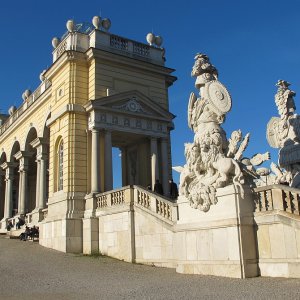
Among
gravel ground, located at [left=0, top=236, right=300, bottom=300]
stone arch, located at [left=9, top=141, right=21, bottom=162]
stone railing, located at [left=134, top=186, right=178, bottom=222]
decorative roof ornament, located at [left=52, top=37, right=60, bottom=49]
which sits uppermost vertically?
decorative roof ornament, located at [left=52, top=37, right=60, bottom=49]

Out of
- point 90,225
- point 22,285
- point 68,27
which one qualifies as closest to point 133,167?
point 90,225

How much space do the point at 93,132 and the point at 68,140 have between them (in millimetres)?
1402

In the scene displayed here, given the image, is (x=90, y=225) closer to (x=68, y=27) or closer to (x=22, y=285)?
(x=22, y=285)

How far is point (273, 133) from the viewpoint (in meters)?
13.7

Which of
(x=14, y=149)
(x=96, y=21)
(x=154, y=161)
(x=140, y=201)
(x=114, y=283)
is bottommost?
(x=114, y=283)

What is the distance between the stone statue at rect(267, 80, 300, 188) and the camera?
42.3 ft

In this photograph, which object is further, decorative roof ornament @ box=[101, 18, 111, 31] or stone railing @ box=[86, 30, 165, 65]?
decorative roof ornament @ box=[101, 18, 111, 31]

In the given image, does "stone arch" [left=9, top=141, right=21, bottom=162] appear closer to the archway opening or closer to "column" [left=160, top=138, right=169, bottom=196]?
the archway opening

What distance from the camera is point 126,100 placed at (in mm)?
23672

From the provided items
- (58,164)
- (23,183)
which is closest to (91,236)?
(58,164)

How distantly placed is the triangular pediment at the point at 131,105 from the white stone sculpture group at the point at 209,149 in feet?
32.2

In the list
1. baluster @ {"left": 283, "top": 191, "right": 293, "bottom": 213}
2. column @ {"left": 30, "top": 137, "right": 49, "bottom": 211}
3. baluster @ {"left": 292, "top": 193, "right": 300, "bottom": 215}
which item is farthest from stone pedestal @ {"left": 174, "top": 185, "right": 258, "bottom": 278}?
column @ {"left": 30, "top": 137, "right": 49, "bottom": 211}

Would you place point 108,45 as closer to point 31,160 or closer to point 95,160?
point 95,160

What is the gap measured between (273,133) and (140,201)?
5996mm
